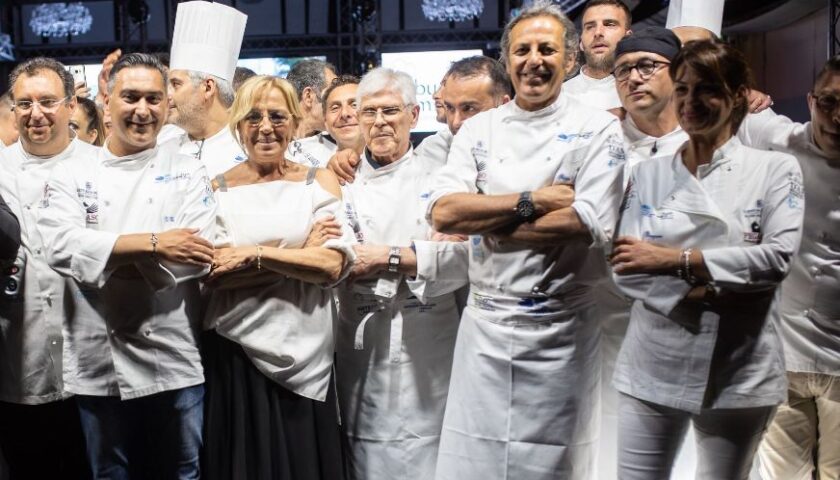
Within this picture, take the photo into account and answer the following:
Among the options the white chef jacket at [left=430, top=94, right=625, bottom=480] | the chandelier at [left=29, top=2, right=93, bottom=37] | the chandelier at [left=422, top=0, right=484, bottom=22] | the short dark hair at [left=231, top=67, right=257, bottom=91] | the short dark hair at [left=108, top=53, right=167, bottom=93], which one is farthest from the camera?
the chandelier at [left=29, top=2, right=93, bottom=37]

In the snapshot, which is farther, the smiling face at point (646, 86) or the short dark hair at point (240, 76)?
the short dark hair at point (240, 76)

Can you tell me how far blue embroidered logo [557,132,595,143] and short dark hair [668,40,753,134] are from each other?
0.98ft

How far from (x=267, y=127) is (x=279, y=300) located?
0.52 meters

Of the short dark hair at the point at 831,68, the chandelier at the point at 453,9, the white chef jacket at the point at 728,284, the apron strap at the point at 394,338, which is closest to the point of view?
the white chef jacket at the point at 728,284

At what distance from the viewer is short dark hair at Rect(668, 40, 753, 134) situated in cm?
225

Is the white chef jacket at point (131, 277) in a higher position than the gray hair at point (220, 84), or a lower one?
lower

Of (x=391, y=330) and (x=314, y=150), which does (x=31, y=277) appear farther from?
(x=314, y=150)

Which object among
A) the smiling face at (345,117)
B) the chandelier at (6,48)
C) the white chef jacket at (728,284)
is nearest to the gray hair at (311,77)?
the smiling face at (345,117)

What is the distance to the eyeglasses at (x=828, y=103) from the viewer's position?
102 inches

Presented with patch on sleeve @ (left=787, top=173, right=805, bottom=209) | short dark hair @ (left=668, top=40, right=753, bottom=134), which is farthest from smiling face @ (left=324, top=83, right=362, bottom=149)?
patch on sleeve @ (left=787, top=173, right=805, bottom=209)

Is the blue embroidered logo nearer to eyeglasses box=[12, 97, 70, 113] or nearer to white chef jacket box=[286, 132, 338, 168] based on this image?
white chef jacket box=[286, 132, 338, 168]

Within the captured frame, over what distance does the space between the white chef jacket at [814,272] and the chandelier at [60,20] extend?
37.6 ft

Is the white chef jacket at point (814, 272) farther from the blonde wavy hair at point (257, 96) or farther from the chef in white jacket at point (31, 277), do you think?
the chef in white jacket at point (31, 277)

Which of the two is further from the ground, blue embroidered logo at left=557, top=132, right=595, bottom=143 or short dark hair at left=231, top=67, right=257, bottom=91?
short dark hair at left=231, top=67, right=257, bottom=91
